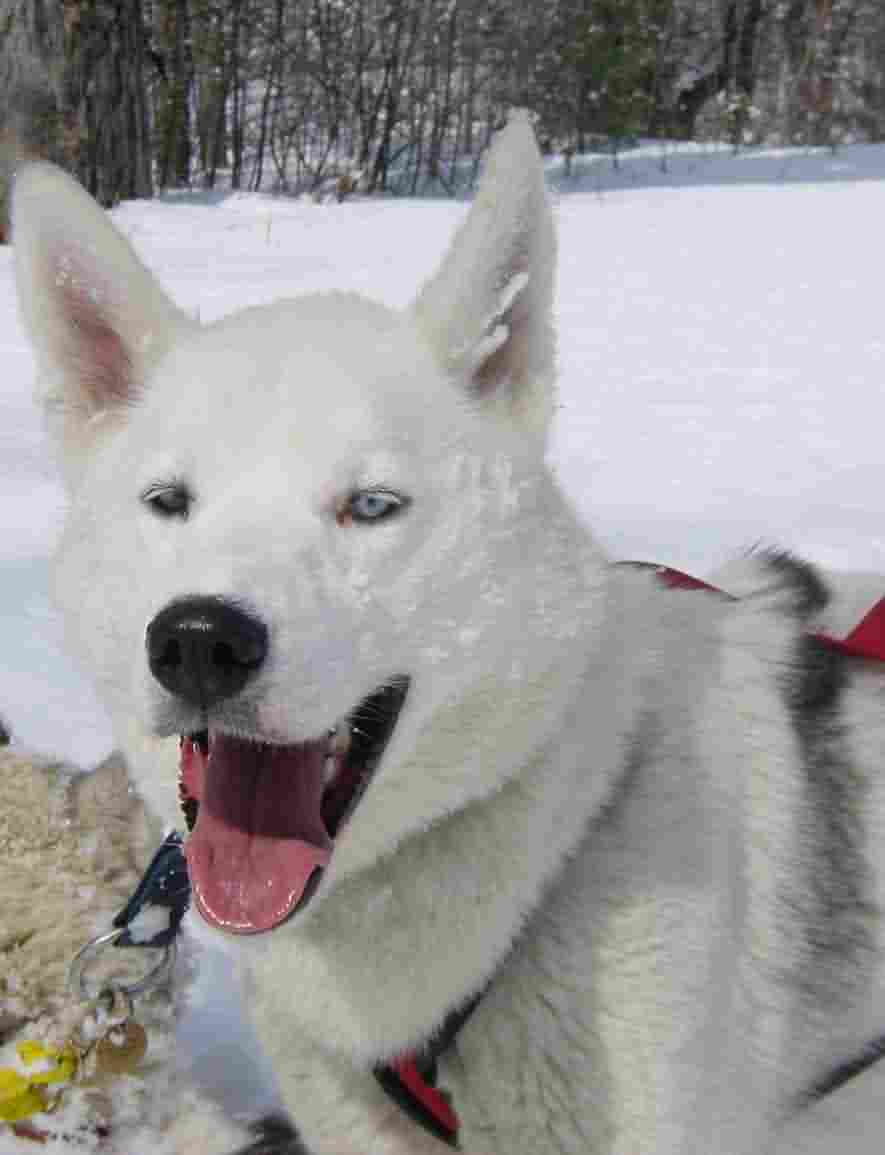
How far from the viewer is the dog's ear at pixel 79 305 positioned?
173 cm

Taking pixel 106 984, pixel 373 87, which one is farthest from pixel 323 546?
pixel 373 87

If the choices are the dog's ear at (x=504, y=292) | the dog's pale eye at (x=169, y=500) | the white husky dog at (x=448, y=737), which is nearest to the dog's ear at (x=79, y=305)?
the white husky dog at (x=448, y=737)

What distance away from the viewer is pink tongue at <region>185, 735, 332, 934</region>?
1523 mm

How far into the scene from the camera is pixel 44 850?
7.53 ft

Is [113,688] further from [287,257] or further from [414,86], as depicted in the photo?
[414,86]

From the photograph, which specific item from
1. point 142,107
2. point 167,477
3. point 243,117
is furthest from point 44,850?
point 243,117

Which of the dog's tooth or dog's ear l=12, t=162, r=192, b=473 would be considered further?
dog's ear l=12, t=162, r=192, b=473

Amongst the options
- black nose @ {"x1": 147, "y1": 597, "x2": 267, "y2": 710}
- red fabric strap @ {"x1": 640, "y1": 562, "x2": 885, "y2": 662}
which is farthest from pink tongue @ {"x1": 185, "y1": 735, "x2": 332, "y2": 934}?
red fabric strap @ {"x1": 640, "y1": 562, "x2": 885, "y2": 662}

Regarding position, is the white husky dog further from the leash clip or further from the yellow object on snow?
the yellow object on snow

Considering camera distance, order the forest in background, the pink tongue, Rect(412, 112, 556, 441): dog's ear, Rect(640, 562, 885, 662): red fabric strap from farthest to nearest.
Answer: the forest in background
Rect(640, 562, 885, 662): red fabric strap
Rect(412, 112, 556, 441): dog's ear
the pink tongue

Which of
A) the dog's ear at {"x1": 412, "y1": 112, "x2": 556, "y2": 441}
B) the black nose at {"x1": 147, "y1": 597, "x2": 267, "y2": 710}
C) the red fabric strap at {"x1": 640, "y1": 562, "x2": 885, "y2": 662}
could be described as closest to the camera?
the black nose at {"x1": 147, "y1": 597, "x2": 267, "y2": 710}

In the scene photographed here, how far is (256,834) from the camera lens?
5.03 ft

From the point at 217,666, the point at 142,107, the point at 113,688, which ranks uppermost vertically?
the point at 142,107

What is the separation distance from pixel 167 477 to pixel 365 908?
0.56 metres
